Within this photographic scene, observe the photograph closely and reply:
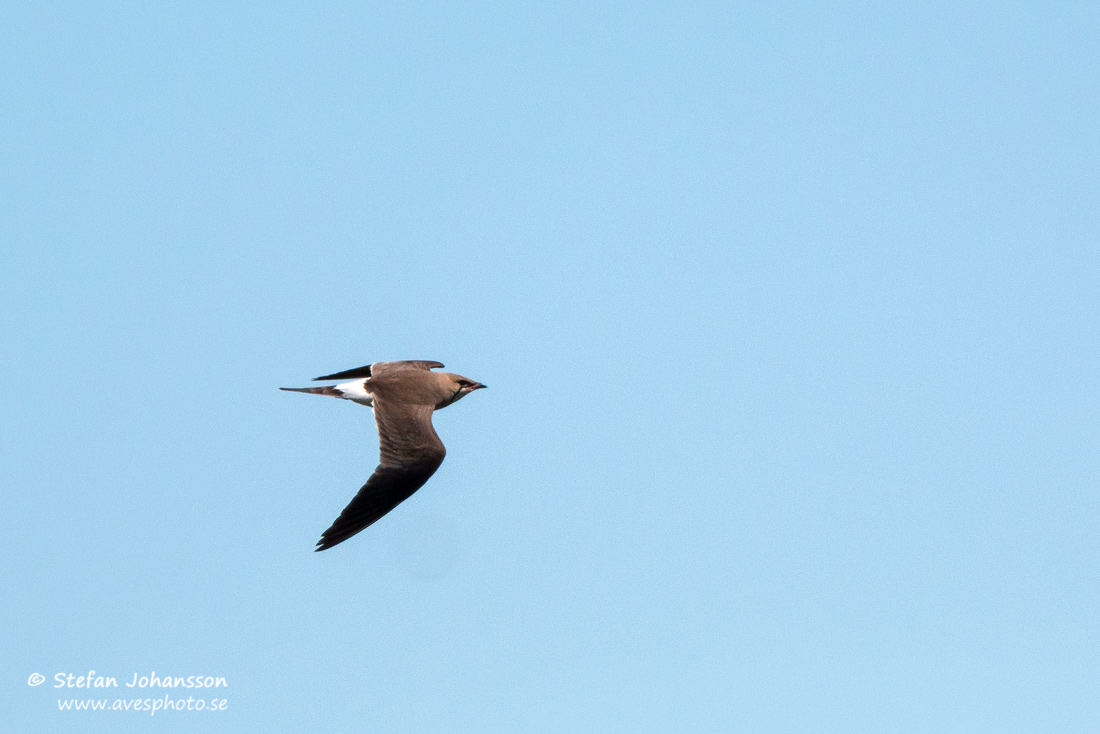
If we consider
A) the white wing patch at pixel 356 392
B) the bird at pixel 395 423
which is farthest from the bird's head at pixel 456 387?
the white wing patch at pixel 356 392

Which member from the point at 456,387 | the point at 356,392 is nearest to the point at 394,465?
the point at 356,392

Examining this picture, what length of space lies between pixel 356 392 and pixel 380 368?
1.23 m

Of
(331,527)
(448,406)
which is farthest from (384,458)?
(448,406)

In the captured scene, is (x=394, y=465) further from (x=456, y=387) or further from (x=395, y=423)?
(x=456, y=387)

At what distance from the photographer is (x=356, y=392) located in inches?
674

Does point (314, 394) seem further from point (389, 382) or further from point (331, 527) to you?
point (331, 527)

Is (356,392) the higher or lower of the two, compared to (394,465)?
higher

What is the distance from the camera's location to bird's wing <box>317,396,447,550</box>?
14.1 meters

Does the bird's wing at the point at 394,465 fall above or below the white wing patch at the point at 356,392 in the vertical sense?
below

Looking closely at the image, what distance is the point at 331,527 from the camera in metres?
13.9

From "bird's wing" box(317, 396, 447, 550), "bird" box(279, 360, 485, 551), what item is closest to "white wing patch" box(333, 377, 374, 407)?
"bird" box(279, 360, 485, 551)

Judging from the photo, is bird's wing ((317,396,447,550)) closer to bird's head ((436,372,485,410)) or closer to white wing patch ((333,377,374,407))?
white wing patch ((333,377,374,407))

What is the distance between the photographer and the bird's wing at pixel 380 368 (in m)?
18.0

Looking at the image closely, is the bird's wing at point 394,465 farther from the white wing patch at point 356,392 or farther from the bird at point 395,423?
the white wing patch at point 356,392
